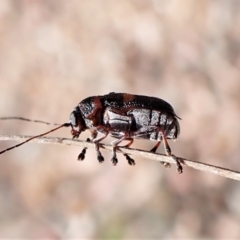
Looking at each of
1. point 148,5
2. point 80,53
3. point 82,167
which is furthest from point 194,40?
point 82,167

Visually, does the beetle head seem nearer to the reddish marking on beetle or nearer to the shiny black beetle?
the shiny black beetle

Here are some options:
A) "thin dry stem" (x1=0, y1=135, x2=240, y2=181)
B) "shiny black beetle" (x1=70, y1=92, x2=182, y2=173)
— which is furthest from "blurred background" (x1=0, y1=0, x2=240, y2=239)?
"thin dry stem" (x1=0, y1=135, x2=240, y2=181)

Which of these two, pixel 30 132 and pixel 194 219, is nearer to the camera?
pixel 194 219

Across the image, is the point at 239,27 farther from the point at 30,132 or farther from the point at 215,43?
the point at 30,132

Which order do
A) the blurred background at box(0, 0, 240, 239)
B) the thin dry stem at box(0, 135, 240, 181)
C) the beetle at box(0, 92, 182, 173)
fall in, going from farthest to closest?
the blurred background at box(0, 0, 240, 239) < the beetle at box(0, 92, 182, 173) < the thin dry stem at box(0, 135, 240, 181)

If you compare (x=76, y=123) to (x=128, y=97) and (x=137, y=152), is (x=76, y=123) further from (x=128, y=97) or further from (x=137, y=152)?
(x=137, y=152)

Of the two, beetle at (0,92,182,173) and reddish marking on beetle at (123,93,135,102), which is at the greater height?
reddish marking on beetle at (123,93,135,102)
